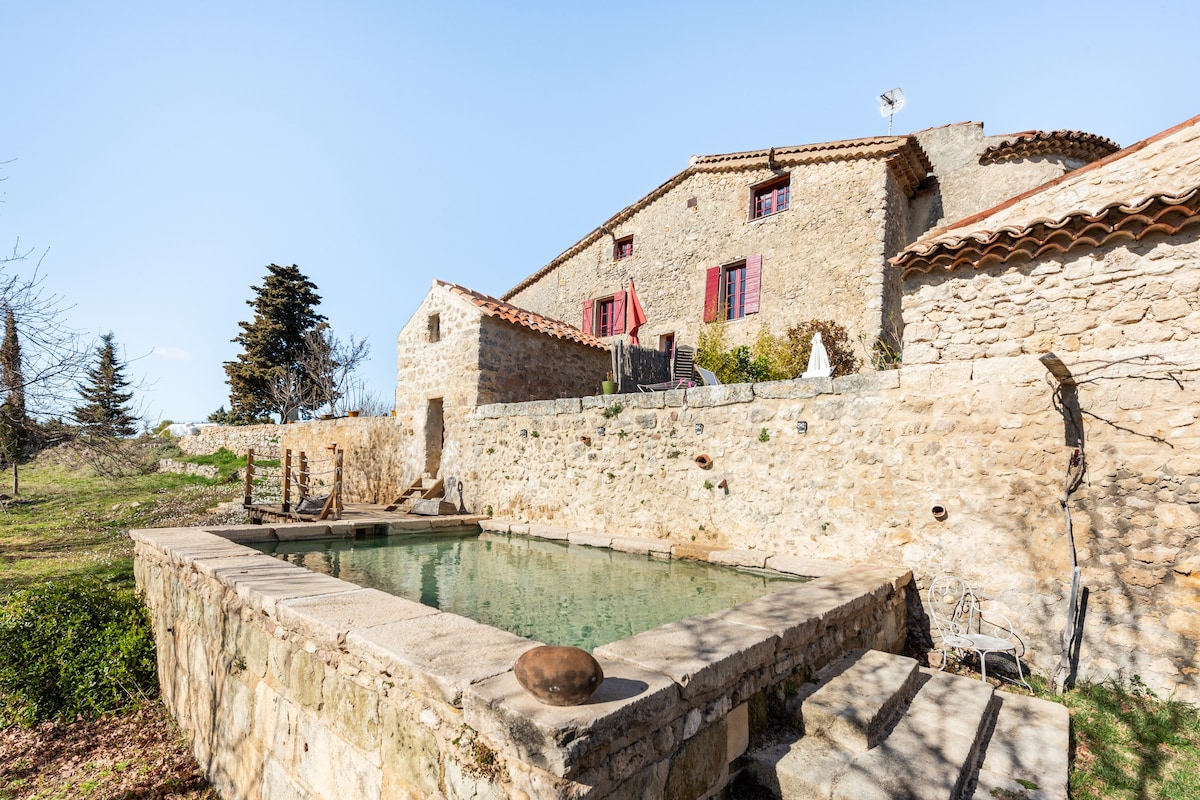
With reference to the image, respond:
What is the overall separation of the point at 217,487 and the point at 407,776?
677 inches

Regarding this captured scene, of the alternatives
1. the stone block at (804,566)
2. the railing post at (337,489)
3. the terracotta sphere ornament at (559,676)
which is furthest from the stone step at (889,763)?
the railing post at (337,489)

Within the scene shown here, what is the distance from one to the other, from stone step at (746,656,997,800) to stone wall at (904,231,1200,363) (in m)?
3.08

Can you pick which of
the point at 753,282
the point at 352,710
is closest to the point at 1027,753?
the point at 352,710

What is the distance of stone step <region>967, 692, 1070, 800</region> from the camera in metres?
2.68

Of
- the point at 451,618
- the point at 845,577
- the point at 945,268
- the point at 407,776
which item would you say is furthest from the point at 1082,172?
the point at 407,776

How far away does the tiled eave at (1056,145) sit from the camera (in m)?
11.9

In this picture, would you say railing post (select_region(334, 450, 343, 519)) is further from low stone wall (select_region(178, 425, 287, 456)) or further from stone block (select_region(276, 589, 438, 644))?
low stone wall (select_region(178, 425, 287, 456))

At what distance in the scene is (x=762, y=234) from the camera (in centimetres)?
1379

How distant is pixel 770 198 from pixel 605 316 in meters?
5.99

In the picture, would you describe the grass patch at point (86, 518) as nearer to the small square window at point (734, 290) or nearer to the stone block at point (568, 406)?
the stone block at point (568, 406)

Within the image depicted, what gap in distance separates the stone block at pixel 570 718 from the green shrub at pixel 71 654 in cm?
549

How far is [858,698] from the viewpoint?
2.93 m

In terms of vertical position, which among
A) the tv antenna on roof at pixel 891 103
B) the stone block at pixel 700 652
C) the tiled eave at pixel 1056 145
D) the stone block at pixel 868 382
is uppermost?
the tv antenna on roof at pixel 891 103

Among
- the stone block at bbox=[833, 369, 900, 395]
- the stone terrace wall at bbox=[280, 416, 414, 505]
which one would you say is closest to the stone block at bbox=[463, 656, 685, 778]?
the stone block at bbox=[833, 369, 900, 395]
